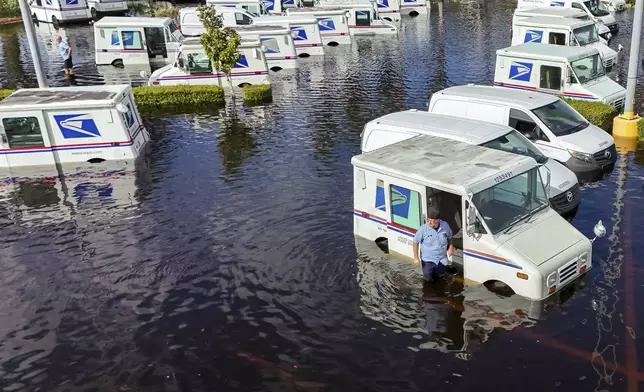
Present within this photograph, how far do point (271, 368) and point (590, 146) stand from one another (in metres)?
12.4

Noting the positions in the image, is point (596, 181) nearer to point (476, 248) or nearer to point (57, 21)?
point (476, 248)

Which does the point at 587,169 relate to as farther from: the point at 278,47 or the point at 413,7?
the point at 413,7

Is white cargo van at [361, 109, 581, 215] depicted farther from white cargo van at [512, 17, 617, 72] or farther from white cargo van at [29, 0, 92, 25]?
white cargo van at [29, 0, 92, 25]

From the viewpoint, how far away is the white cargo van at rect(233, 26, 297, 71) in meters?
35.1

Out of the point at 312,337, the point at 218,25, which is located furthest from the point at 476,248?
the point at 218,25

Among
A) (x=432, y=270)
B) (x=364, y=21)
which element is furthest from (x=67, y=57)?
(x=432, y=270)

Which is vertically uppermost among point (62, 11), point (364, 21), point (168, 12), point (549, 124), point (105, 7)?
point (62, 11)

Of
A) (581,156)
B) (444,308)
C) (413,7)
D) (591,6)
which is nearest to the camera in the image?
(444,308)

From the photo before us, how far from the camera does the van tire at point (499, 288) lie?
13258 millimetres

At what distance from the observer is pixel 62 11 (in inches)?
2060

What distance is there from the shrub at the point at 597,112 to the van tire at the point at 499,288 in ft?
37.1

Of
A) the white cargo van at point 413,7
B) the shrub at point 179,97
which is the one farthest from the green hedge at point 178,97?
the white cargo van at point 413,7

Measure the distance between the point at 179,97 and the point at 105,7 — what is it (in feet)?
101

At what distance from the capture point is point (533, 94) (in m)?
20.1
